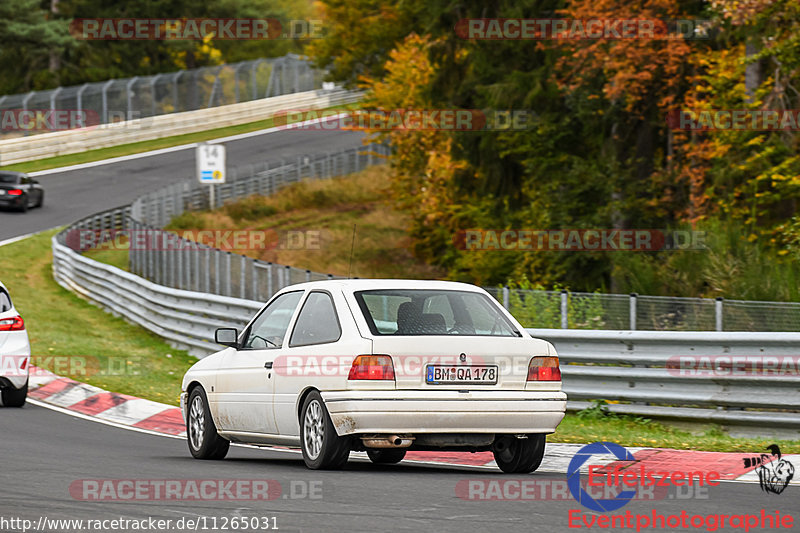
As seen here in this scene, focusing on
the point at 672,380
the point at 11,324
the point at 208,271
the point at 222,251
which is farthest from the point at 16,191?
the point at 672,380

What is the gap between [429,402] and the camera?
30.6 feet

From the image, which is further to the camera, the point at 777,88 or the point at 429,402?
the point at 777,88

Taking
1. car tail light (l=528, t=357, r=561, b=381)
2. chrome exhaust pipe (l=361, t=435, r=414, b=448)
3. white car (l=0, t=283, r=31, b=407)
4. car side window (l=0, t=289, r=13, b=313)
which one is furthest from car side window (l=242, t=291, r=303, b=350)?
car side window (l=0, t=289, r=13, b=313)

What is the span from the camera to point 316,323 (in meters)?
10.1

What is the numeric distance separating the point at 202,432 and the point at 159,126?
5554 centimetres

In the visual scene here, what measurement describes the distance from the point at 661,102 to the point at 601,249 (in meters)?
3.73

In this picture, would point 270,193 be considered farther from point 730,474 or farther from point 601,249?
point 730,474

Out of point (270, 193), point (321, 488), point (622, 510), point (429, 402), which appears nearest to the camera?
point (622, 510)

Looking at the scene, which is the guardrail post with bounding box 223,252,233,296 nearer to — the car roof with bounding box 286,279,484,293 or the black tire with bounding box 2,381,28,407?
the black tire with bounding box 2,381,28,407

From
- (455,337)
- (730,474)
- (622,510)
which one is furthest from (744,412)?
(622,510)

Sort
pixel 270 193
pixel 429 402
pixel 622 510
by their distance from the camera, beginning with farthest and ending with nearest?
pixel 270 193
pixel 429 402
pixel 622 510

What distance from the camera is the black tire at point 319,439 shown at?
9469 millimetres

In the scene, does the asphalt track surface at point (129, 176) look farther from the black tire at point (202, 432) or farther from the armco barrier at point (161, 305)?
the black tire at point (202, 432)

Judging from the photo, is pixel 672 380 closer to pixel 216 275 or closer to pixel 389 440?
pixel 389 440
